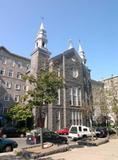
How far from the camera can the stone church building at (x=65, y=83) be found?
4556 cm

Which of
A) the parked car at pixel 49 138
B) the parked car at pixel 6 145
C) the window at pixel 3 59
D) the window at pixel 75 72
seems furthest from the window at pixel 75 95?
the parked car at pixel 6 145

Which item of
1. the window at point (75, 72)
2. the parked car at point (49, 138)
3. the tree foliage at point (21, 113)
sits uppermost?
the window at point (75, 72)

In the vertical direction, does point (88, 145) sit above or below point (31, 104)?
below

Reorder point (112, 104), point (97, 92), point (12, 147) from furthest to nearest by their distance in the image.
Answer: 1. point (97, 92)
2. point (112, 104)
3. point (12, 147)

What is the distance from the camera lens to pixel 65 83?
141ft

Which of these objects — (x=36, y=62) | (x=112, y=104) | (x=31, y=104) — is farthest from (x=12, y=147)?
(x=36, y=62)

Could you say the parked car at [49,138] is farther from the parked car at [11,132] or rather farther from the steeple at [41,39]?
the steeple at [41,39]

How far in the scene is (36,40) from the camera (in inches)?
2023

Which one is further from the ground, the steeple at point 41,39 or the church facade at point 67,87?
the steeple at point 41,39

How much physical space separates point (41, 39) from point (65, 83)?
1330 cm

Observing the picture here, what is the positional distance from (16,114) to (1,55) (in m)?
18.4

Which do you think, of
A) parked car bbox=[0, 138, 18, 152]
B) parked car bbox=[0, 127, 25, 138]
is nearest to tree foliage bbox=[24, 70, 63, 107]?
parked car bbox=[0, 138, 18, 152]

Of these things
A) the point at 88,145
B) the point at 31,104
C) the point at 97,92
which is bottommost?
the point at 88,145

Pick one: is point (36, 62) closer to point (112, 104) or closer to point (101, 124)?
point (112, 104)
